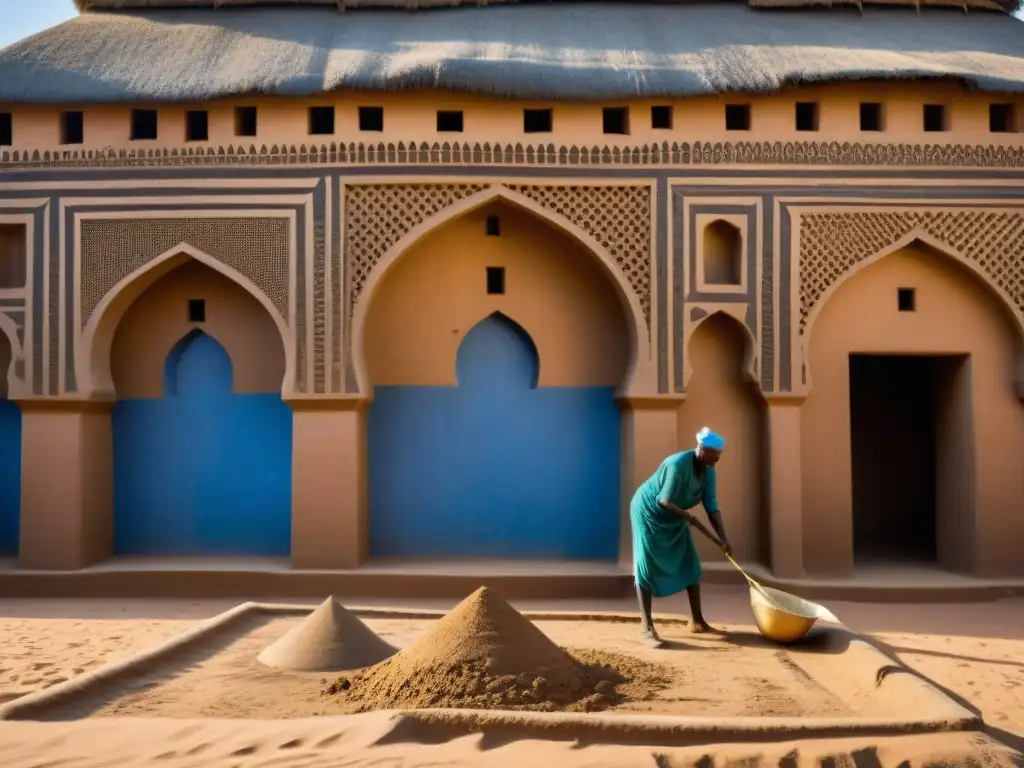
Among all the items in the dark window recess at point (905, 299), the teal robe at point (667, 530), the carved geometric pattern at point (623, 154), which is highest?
the carved geometric pattern at point (623, 154)

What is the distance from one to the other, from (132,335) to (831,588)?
23.8 ft

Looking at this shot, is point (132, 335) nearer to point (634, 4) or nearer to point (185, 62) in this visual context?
point (185, 62)

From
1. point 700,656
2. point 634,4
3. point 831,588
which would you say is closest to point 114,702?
point 700,656

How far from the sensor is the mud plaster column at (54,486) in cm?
941

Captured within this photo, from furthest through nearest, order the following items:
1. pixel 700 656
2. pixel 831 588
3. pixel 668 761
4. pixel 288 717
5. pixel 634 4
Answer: pixel 634 4
pixel 831 588
pixel 700 656
pixel 288 717
pixel 668 761

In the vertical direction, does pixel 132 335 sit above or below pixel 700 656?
above

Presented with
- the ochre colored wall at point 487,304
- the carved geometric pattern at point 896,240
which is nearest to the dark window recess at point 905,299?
the carved geometric pattern at point 896,240

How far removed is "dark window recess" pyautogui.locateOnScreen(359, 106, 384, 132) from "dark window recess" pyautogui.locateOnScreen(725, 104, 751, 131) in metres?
3.34

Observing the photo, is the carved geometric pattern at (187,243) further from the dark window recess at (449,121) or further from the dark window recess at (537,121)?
the dark window recess at (537,121)

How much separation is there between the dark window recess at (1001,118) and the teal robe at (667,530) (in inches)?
220

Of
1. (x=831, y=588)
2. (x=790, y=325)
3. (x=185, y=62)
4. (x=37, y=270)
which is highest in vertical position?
(x=185, y=62)

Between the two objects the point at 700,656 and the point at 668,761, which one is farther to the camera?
the point at 700,656

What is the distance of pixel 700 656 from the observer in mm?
5891

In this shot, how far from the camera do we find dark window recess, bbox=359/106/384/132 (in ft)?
32.0
